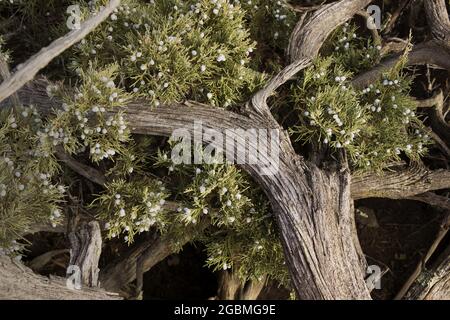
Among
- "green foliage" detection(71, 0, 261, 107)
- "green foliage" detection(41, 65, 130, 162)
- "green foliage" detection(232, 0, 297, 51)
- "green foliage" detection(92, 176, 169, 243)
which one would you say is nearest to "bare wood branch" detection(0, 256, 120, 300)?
"green foliage" detection(92, 176, 169, 243)

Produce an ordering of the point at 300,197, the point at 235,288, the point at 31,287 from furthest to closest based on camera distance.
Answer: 1. the point at 235,288
2. the point at 300,197
3. the point at 31,287

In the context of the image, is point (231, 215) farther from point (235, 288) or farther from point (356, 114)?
point (235, 288)

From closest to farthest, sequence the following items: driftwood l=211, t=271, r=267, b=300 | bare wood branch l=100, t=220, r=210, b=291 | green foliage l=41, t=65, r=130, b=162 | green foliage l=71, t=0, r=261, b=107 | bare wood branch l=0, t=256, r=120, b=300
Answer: bare wood branch l=0, t=256, r=120, b=300
green foliage l=41, t=65, r=130, b=162
green foliage l=71, t=0, r=261, b=107
bare wood branch l=100, t=220, r=210, b=291
driftwood l=211, t=271, r=267, b=300

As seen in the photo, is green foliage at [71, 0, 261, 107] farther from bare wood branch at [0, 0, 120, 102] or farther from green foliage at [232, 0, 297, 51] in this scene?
bare wood branch at [0, 0, 120, 102]

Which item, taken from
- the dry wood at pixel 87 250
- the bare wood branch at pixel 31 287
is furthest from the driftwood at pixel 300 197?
the bare wood branch at pixel 31 287

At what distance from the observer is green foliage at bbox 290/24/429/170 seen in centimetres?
357

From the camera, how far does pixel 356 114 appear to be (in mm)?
3543

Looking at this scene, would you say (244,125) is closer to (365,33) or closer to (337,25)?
(337,25)

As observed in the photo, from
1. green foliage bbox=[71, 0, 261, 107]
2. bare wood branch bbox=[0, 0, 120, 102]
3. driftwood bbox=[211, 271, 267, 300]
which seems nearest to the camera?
bare wood branch bbox=[0, 0, 120, 102]

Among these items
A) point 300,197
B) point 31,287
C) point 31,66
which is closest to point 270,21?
point 300,197

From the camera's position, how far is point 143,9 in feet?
12.3

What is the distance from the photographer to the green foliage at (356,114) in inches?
141
